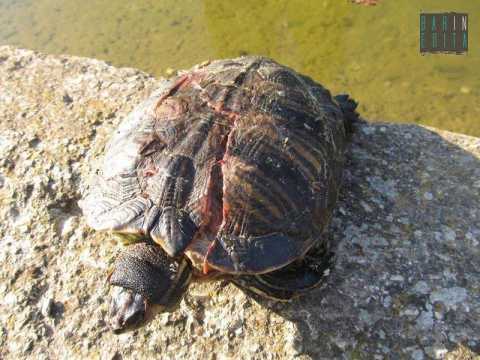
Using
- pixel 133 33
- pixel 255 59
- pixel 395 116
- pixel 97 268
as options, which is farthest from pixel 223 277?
pixel 133 33

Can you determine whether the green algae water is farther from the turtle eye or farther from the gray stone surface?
the turtle eye

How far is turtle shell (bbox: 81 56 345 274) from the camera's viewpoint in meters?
2.19

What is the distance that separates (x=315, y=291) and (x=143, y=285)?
0.97 metres

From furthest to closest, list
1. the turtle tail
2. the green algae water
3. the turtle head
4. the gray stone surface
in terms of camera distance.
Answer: the green algae water < the turtle tail < the gray stone surface < the turtle head

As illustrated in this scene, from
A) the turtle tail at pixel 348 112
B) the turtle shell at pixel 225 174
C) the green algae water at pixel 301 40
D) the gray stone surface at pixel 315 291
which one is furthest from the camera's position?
the green algae water at pixel 301 40

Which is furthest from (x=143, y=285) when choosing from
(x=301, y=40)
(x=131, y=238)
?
(x=301, y=40)

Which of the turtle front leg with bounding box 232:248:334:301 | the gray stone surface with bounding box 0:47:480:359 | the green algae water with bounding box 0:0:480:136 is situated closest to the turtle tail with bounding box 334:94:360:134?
the gray stone surface with bounding box 0:47:480:359

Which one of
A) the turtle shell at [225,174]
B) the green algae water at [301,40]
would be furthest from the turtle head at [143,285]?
the green algae water at [301,40]

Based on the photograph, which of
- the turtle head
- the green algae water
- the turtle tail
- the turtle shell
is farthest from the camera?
the green algae water

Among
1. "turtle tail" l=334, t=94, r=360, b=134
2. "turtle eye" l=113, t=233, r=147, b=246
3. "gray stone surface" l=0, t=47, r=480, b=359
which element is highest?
"turtle eye" l=113, t=233, r=147, b=246

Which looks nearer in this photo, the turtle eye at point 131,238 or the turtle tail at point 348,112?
the turtle eye at point 131,238

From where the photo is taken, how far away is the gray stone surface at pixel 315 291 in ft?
7.72

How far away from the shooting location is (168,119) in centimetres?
244

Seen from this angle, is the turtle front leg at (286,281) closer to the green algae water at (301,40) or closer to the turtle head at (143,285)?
the turtle head at (143,285)
